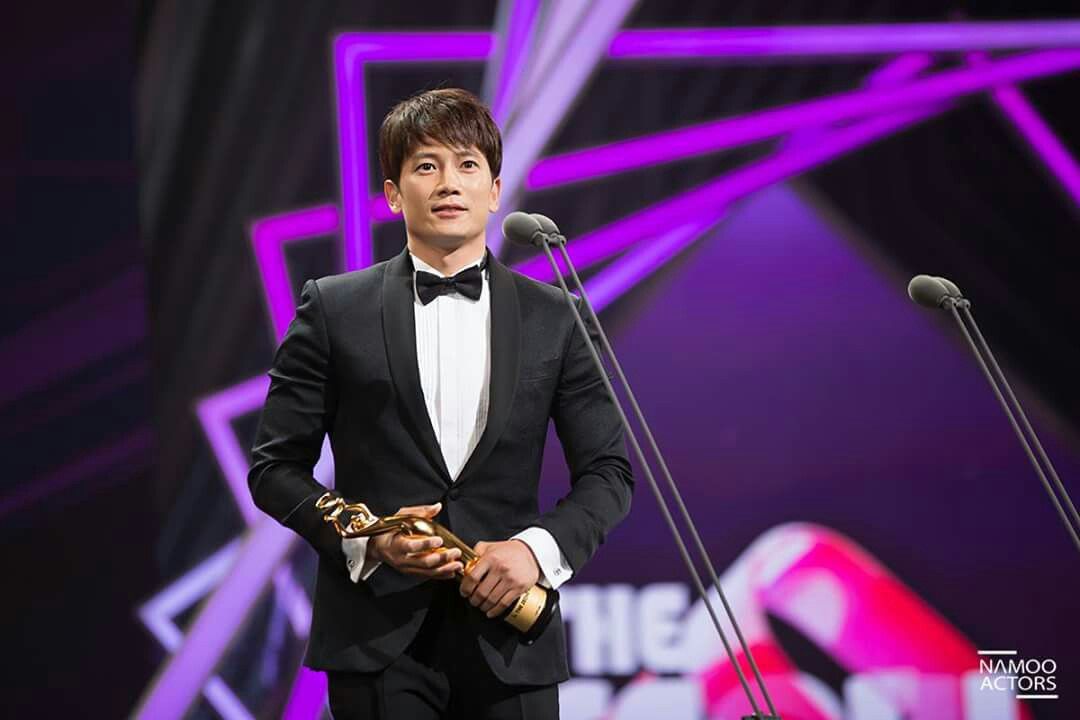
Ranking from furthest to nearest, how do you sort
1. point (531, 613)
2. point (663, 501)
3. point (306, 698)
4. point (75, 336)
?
point (75, 336) < point (306, 698) < point (531, 613) < point (663, 501)

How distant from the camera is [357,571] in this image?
5.30ft

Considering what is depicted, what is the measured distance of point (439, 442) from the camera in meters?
1.68

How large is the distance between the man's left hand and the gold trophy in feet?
0.04

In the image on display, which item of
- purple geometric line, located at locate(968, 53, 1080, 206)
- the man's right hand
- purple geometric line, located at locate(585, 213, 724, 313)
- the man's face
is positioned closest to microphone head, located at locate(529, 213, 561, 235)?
the man's face

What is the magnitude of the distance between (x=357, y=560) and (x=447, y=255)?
1.51 ft

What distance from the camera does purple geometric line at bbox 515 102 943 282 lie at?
3.55m

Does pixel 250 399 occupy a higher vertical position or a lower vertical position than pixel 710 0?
lower

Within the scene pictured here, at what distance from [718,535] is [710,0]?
159 cm

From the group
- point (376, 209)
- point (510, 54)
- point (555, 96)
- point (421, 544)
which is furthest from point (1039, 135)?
point (421, 544)

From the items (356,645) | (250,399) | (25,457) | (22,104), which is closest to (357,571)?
(356,645)

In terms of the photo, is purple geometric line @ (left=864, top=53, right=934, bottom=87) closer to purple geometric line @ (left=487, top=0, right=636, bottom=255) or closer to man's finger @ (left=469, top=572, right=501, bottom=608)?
purple geometric line @ (left=487, top=0, right=636, bottom=255)

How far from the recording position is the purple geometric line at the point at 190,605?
11.6 ft

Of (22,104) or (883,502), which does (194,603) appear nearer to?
(22,104)

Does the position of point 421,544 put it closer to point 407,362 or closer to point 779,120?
point 407,362
